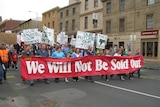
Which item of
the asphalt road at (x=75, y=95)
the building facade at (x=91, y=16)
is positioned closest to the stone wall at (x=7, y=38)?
the building facade at (x=91, y=16)

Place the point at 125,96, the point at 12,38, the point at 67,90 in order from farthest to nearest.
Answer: the point at 12,38
the point at 67,90
the point at 125,96

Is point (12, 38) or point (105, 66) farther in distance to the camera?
point (12, 38)

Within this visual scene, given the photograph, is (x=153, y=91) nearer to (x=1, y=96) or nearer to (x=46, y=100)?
(x=46, y=100)

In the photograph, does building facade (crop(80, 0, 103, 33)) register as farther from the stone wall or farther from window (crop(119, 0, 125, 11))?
the stone wall

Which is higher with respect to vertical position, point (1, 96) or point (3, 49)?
point (3, 49)

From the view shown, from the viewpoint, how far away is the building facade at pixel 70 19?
44062 mm

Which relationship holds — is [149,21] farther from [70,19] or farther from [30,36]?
[70,19]

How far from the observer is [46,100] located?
798 cm

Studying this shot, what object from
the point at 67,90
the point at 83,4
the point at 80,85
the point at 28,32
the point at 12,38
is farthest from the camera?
the point at 83,4

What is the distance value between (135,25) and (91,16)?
35.2 ft

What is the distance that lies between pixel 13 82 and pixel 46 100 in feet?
12.6

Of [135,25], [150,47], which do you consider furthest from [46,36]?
[135,25]

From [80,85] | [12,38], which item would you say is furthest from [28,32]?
[12,38]

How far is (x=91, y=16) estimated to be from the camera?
39.5 metres
